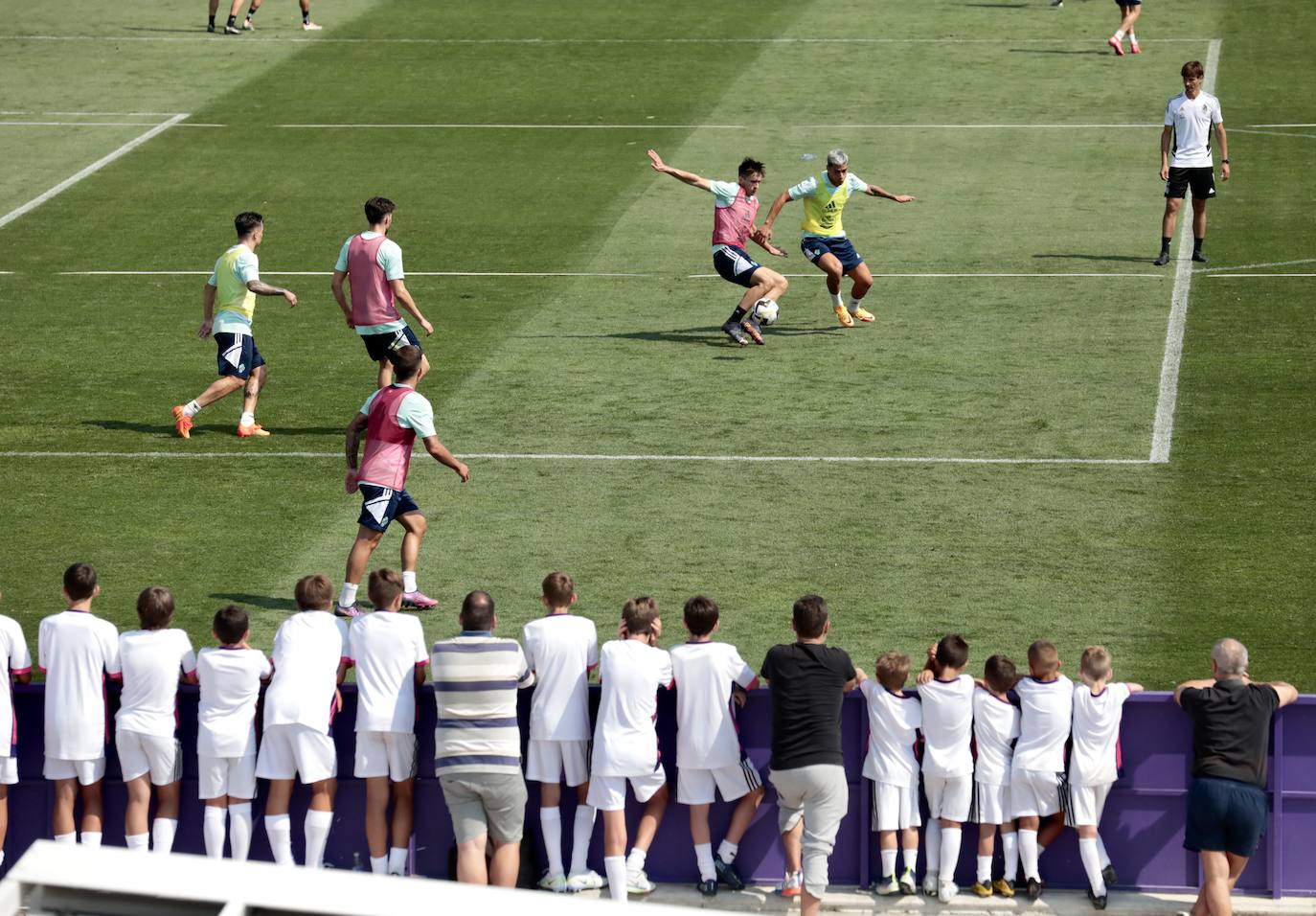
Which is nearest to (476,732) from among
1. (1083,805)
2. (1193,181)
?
(1083,805)

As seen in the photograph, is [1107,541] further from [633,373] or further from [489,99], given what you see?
[489,99]

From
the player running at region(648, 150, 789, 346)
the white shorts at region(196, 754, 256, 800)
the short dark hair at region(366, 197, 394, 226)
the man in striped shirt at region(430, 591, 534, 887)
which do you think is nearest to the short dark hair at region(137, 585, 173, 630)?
the white shorts at region(196, 754, 256, 800)

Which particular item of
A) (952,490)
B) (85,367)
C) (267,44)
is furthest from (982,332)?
(267,44)

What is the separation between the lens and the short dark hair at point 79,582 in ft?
33.2

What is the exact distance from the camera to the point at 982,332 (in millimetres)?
20203

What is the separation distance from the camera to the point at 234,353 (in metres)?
17.0

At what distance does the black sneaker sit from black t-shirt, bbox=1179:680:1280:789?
2336 mm

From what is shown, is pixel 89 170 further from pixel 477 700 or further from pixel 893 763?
pixel 893 763

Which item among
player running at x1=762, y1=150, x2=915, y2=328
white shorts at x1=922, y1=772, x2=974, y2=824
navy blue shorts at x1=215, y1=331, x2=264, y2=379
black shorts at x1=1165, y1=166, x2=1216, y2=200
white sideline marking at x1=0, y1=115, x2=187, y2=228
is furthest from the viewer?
A: white sideline marking at x1=0, y1=115, x2=187, y2=228

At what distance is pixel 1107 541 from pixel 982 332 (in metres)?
6.08

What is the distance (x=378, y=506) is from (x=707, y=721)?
12.1 feet

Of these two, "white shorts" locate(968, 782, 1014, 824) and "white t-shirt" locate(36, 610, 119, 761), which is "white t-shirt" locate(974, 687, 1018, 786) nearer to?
"white shorts" locate(968, 782, 1014, 824)

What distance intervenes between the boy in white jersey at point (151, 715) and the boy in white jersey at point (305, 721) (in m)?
0.45

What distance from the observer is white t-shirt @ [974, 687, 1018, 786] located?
32.6 ft
